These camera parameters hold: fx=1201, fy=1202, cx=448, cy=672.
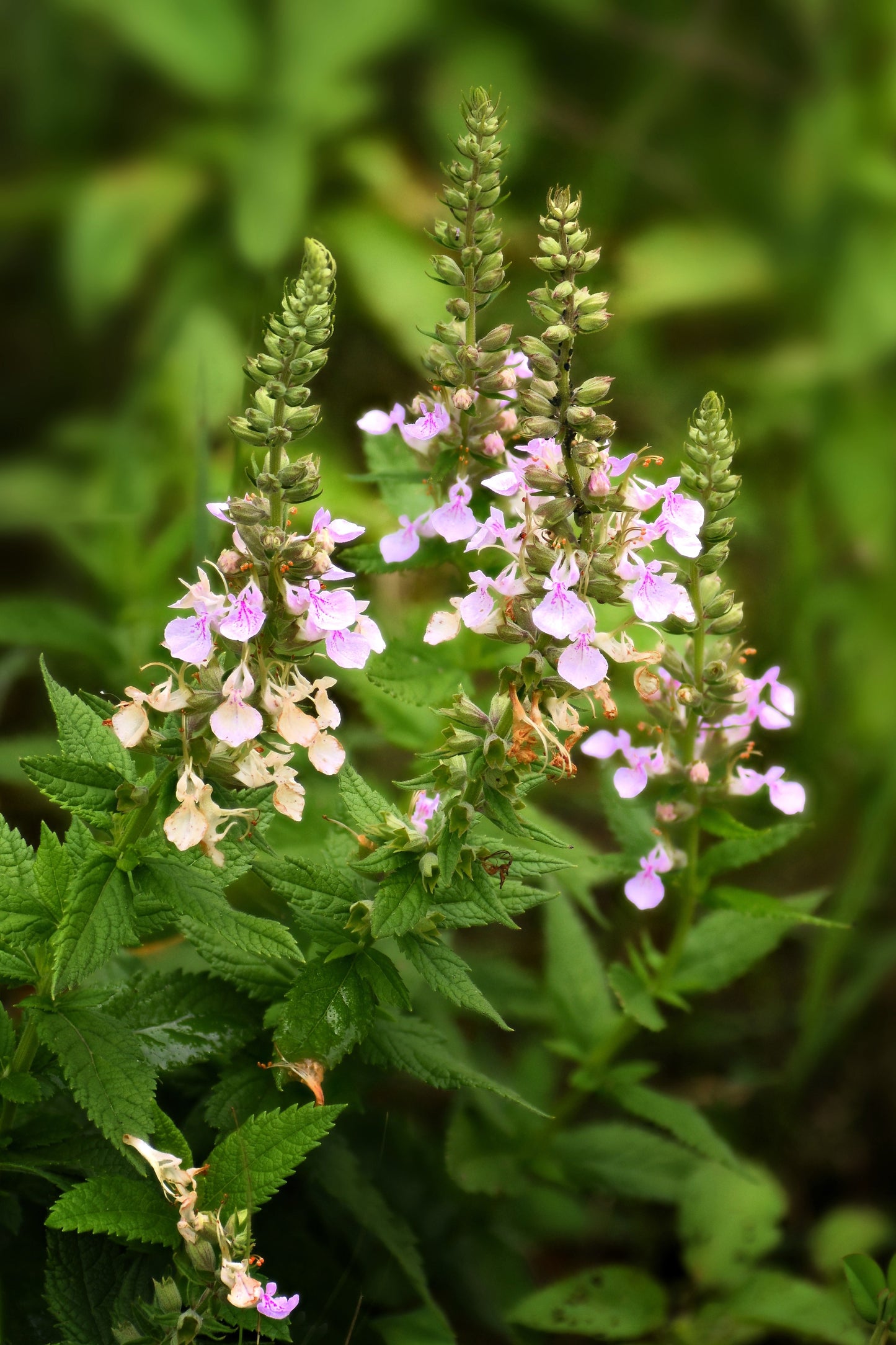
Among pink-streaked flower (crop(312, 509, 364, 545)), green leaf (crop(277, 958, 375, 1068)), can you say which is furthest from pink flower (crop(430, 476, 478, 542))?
green leaf (crop(277, 958, 375, 1068))

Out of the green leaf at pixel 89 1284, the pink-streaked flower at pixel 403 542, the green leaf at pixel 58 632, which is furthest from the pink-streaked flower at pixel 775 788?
the green leaf at pixel 58 632

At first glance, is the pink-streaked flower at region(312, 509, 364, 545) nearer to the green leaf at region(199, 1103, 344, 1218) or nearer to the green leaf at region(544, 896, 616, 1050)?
the green leaf at region(199, 1103, 344, 1218)

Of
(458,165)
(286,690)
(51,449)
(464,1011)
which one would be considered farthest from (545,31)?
(286,690)

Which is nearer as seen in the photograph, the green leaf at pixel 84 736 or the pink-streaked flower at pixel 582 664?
the pink-streaked flower at pixel 582 664

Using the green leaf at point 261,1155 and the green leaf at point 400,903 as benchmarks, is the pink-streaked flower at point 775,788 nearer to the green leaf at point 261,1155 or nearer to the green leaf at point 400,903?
the green leaf at point 400,903

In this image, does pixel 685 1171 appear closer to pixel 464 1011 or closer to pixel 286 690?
pixel 464 1011

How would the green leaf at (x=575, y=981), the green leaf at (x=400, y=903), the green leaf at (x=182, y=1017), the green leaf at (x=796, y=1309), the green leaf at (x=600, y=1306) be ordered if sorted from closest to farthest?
1. the green leaf at (x=400, y=903)
2. the green leaf at (x=182, y=1017)
3. the green leaf at (x=600, y=1306)
4. the green leaf at (x=796, y=1309)
5. the green leaf at (x=575, y=981)

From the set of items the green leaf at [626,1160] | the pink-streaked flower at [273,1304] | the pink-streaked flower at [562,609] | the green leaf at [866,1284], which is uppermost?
the pink-streaked flower at [562,609]
